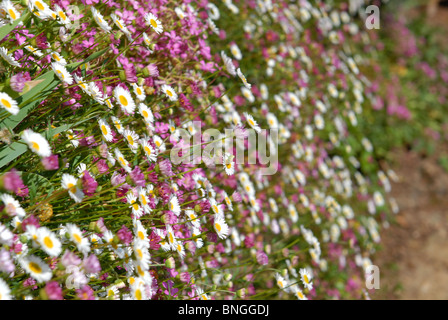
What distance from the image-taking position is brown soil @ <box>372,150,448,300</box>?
12.6 ft

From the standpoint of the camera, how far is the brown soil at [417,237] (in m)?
3.85

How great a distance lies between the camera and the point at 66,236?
1.24 metres

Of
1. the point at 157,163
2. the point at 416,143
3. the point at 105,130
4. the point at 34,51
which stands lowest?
the point at 416,143

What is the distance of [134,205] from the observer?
1.48 m

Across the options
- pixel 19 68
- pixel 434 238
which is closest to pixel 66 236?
pixel 19 68

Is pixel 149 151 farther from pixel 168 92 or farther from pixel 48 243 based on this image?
pixel 48 243

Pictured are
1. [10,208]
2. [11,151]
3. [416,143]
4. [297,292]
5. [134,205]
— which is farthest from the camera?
A: [416,143]

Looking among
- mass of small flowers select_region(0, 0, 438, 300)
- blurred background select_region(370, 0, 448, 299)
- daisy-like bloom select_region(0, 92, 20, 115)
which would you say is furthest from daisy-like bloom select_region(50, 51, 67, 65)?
blurred background select_region(370, 0, 448, 299)

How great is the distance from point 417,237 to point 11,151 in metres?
4.20

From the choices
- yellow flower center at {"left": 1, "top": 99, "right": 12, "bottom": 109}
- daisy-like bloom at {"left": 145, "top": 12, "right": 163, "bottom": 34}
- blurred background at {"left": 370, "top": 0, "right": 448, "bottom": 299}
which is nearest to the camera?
yellow flower center at {"left": 1, "top": 99, "right": 12, "bottom": 109}

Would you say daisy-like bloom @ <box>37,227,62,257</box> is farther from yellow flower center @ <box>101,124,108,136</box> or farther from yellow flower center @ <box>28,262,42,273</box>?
yellow flower center @ <box>101,124,108,136</box>

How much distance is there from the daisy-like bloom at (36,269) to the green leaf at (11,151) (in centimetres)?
38

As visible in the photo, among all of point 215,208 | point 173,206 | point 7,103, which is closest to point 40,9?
point 7,103

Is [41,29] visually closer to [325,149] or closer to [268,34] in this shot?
[268,34]
